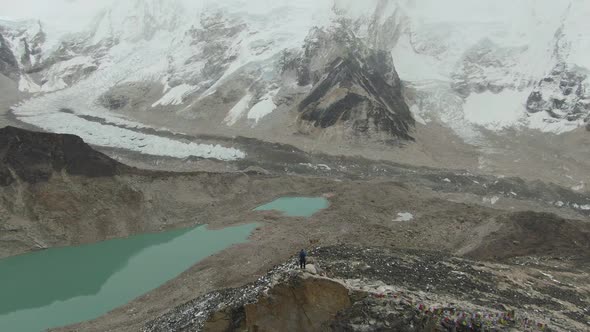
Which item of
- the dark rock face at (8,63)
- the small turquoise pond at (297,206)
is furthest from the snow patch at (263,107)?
the dark rock face at (8,63)

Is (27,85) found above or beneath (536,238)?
beneath

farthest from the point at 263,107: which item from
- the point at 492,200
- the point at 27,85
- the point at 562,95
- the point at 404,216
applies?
the point at 27,85

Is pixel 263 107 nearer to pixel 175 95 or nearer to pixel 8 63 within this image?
pixel 175 95

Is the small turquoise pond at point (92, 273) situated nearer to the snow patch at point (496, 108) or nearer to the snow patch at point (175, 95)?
the snow patch at point (496, 108)

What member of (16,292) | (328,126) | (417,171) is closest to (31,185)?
(16,292)

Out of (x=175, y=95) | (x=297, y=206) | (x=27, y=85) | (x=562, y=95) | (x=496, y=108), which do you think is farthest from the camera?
(x=27, y=85)

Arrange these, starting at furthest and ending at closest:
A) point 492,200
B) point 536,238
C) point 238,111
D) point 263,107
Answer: point 238,111 < point 263,107 < point 492,200 < point 536,238
